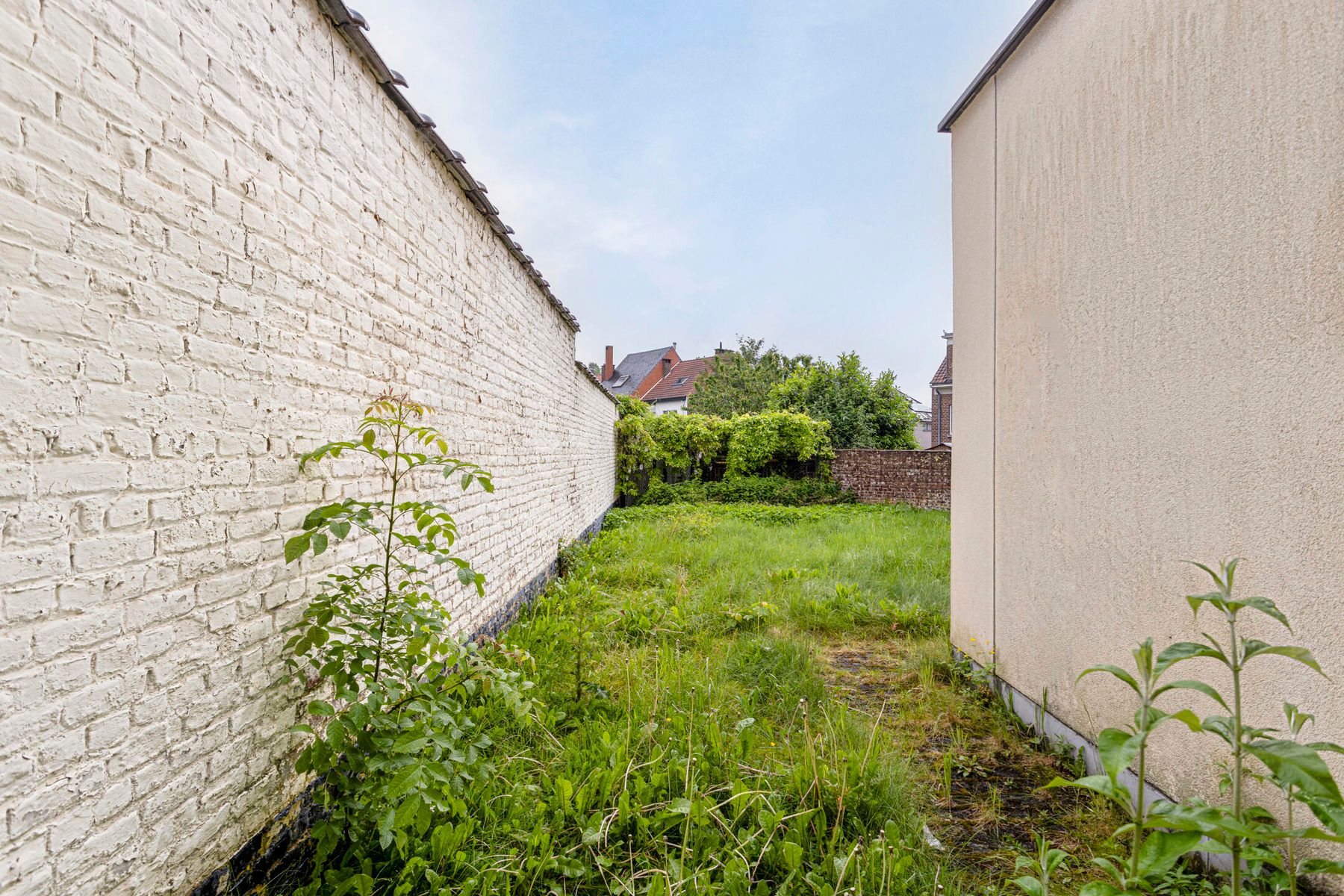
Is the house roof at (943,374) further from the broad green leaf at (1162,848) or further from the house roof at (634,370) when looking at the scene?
the house roof at (634,370)

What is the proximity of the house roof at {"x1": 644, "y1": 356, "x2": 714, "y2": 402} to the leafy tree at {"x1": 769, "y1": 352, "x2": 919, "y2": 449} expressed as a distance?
15165mm

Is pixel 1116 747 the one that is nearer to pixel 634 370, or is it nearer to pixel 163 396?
pixel 163 396

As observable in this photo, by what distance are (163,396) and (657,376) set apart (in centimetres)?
3599

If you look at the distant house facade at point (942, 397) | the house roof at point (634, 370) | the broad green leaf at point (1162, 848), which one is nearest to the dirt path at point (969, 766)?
the broad green leaf at point (1162, 848)

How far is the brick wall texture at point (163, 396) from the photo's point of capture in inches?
46.1

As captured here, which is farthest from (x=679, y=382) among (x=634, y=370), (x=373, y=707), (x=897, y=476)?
(x=373, y=707)

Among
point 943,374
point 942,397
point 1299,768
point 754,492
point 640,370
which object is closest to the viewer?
point 1299,768

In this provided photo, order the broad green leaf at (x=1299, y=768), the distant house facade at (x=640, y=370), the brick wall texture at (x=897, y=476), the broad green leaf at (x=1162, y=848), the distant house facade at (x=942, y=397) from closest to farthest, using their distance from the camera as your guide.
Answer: the broad green leaf at (x=1299, y=768)
the broad green leaf at (x=1162, y=848)
the brick wall texture at (x=897, y=476)
the distant house facade at (x=942, y=397)
the distant house facade at (x=640, y=370)

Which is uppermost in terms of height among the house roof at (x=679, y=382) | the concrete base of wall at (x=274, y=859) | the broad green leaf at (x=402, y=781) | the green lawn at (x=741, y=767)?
the house roof at (x=679, y=382)

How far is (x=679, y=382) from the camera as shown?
35375mm

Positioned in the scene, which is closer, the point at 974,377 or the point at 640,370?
the point at 974,377

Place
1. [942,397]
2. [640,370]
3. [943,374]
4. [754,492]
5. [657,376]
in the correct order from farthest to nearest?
1. [640,370]
2. [657,376]
3. [942,397]
4. [943,374]
5. [754,492]

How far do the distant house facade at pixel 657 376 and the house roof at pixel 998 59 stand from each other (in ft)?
95.3

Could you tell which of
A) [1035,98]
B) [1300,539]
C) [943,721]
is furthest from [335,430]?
[1035,98]
